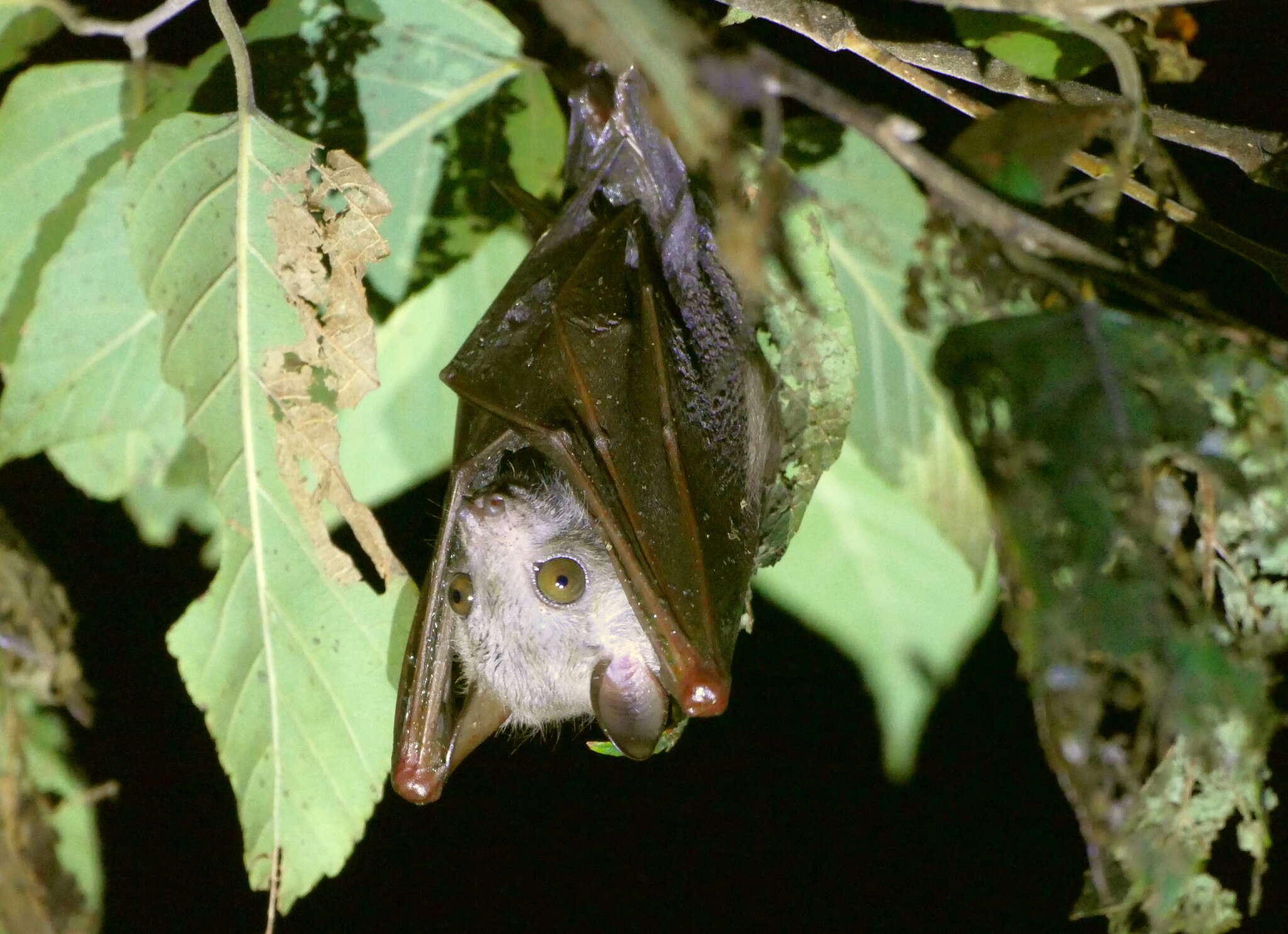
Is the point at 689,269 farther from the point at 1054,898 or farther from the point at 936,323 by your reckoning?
the point at 1054,898

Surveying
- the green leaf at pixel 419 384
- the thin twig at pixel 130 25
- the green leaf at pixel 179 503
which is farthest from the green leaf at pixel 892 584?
the thin twig at pixel 130 25

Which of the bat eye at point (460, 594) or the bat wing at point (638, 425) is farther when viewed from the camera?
the bat eye at point (460, 594)

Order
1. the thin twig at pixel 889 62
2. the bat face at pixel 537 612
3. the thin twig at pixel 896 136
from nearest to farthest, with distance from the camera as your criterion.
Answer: the thin twig at pixel 896 136 < the thin twig at pixel 889 62 < the bat face at pixel 537 612

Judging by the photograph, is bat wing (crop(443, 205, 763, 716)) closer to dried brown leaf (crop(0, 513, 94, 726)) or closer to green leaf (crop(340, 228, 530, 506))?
green leaf (crop(340, 228, 530, 506))

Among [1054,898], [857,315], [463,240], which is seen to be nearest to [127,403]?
[463,240]

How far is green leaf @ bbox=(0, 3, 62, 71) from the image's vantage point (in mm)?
1223

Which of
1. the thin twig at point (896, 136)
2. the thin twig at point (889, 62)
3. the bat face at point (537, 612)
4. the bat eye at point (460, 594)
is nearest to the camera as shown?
the thin twig at point (896, 136)

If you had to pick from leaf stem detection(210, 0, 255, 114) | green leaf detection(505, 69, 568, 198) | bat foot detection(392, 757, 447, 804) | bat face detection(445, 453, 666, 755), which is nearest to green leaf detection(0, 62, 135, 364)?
leaf stem detection(210, 0, 255, 114)

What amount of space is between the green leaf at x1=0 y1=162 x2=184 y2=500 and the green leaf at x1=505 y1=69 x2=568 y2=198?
1.61ft

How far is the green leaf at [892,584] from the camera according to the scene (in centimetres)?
145

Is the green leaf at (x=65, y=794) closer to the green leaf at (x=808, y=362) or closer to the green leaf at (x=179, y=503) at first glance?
the green leaf at (x=179, y=503)

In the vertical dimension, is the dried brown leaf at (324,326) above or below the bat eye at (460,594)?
above

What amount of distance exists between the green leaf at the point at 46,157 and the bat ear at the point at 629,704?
0.90 metres

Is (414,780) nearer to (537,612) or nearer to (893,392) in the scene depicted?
(537,612)
